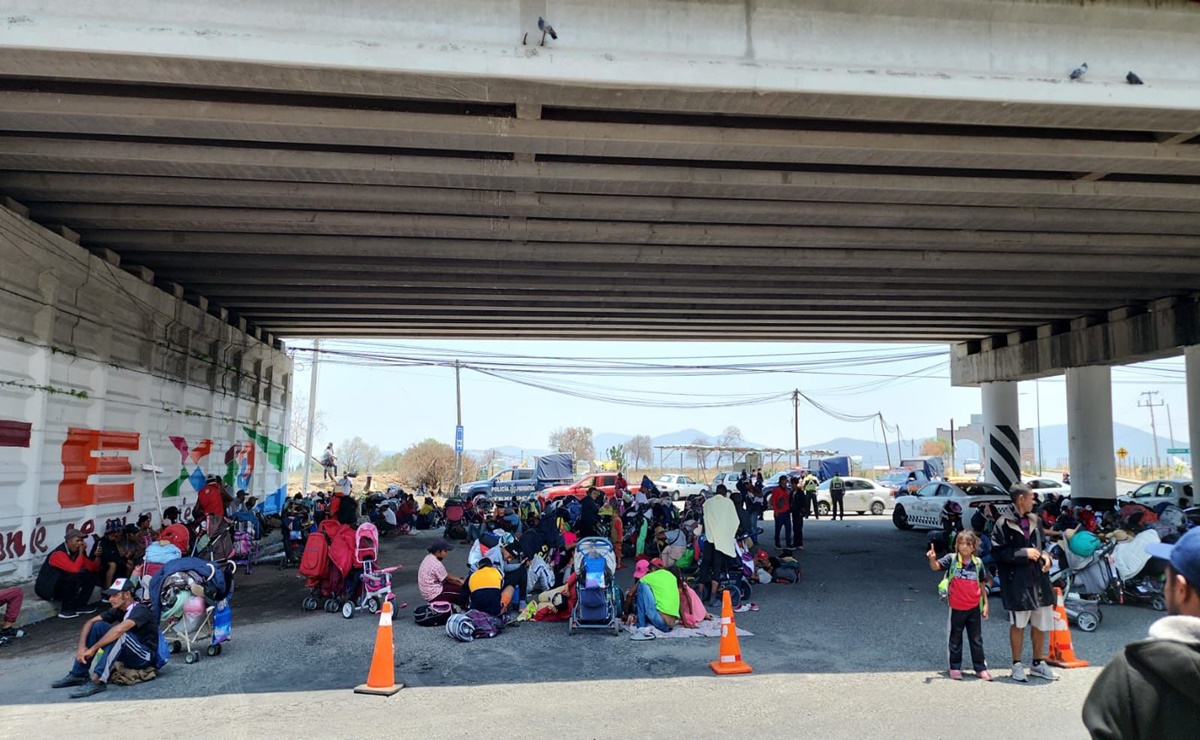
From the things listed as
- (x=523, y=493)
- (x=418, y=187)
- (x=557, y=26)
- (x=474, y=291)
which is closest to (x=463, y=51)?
(x=557, y=26)

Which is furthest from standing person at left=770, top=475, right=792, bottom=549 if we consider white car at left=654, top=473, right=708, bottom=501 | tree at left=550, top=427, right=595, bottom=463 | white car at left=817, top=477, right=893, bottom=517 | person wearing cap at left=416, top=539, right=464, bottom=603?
tree at left=550, top=427, right=595, bottom=463

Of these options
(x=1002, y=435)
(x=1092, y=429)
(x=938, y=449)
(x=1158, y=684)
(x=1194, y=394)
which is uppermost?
(x=1194, y=394)

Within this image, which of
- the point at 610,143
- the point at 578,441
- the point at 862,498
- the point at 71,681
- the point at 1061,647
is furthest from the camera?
the point at 578,441

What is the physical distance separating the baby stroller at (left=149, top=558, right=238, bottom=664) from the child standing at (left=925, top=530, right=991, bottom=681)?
25.9 feet

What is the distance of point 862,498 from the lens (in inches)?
1265

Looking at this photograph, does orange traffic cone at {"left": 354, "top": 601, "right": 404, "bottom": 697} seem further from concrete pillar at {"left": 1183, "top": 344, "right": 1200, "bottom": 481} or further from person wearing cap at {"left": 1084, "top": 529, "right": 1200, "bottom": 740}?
concrete pillar at {"left": 1183, "top": 344, "right": 1200, "bottom": 481}

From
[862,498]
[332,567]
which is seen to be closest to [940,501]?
[862,498]

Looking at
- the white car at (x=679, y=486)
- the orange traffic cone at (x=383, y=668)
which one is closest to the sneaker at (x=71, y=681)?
the orange traffic cone at (x=383, y=668)

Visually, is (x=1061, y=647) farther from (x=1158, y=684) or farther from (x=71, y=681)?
(x=71, y=681)

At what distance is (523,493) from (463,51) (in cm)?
2495

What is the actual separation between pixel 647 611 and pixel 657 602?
21 centimetres

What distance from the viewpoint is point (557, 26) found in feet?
26.0

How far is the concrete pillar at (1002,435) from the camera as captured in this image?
27.6 metres

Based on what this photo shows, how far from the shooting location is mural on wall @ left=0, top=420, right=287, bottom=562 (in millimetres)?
11398
